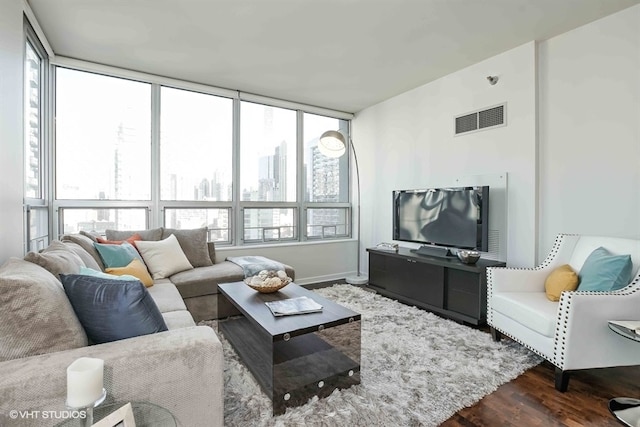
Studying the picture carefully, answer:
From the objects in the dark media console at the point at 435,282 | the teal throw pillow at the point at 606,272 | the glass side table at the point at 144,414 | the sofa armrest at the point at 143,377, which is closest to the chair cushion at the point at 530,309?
the teal throw pillow at the point at 606,272

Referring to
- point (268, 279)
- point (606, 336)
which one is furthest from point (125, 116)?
point (606, 336)

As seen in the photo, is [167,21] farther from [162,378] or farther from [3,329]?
[162,378]

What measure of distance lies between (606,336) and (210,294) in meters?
2.98

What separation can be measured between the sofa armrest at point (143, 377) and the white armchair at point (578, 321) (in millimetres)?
1948

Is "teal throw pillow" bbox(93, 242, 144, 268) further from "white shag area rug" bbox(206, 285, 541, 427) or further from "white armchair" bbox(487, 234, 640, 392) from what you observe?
"white armchair" bbox(487, 234, 640, 392)

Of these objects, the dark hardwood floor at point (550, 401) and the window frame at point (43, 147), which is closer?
the dark hardwood floor at point (550, 401)

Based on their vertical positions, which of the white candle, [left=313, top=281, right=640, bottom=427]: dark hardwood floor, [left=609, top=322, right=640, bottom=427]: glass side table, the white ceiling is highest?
the white ceiling

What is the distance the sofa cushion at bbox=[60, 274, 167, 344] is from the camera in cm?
128

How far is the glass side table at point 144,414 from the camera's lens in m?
0.98

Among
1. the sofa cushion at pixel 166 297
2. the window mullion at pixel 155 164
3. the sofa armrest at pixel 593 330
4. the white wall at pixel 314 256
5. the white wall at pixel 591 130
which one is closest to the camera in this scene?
the sofa armrest at pixel 593 330

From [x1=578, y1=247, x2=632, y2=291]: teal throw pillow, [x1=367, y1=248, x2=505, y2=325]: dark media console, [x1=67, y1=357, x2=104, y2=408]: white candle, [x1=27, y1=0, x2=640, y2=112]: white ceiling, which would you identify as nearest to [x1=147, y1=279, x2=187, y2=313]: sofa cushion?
[x1=67, y1=357, x2=104, y2=408]: white candle

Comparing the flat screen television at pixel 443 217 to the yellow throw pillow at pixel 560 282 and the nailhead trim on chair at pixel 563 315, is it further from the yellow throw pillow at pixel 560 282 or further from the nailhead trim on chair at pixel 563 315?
the nailhead trim on chair at pixel 563 315

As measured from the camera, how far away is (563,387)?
1916 millimetres

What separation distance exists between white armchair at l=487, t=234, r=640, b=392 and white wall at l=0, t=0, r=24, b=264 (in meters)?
3.30
